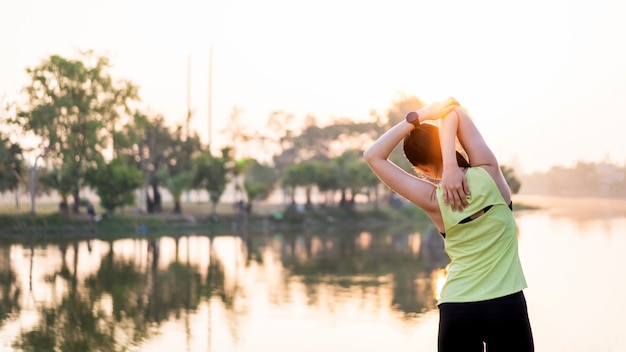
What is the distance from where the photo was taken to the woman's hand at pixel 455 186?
2.67 meters

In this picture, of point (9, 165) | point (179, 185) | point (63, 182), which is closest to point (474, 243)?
point (9, 165)

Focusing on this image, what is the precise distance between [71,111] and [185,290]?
977 inches

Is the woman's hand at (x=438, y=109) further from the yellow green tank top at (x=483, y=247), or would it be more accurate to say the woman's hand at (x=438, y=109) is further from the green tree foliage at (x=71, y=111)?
the green tree foliage at (x=71, y=111)

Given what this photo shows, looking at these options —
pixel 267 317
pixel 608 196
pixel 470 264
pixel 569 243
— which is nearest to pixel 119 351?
pixel 267 317

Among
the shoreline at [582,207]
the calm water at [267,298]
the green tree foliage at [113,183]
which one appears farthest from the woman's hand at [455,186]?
the shoreline at [582,207]

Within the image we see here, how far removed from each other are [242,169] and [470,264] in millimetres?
40928

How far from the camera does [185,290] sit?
13.5m

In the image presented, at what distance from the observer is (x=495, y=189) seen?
271cm

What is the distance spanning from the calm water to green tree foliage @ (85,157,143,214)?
12291mm

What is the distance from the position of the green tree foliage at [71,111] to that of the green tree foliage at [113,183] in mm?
502

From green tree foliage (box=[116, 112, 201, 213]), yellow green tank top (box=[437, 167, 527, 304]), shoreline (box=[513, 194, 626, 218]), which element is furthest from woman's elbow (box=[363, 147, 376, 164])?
shoreline (box=[513, 194, 626, 218])

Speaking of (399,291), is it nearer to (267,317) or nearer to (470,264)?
(267,317)

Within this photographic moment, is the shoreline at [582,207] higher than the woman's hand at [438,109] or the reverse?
the reverse

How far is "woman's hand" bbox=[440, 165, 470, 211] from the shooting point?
2.67 metres
